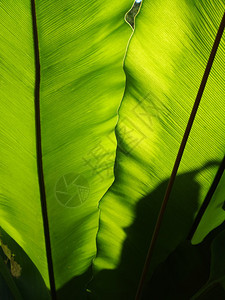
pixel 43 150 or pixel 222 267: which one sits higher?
pixel 43 150

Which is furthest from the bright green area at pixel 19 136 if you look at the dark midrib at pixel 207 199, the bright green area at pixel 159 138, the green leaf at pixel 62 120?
the dark midrib at pixel 207 199

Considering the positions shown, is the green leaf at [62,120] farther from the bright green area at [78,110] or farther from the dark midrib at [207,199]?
the dark midrib at [207,199]

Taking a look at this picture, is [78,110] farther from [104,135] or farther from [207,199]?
[207,199]

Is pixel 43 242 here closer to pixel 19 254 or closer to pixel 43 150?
pixel 19 254

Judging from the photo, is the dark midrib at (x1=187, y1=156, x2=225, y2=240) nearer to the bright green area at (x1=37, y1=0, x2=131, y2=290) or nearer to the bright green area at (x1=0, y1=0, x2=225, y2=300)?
the bright green area at (x1=0, y1=0, x2=225, y2=300)

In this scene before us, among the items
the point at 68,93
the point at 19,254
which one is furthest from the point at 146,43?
the point at 19,254

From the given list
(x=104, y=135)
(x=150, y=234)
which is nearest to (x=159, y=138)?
(x=104, y=135)

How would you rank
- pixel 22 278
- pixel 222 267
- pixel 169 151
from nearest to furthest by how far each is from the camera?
pixel 222 267 → pixel 169 151 → pixel 22 278

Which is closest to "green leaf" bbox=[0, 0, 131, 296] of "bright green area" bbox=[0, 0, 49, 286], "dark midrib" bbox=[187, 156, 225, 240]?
"bright green area" bbox=[0, 0, 49, 286]
